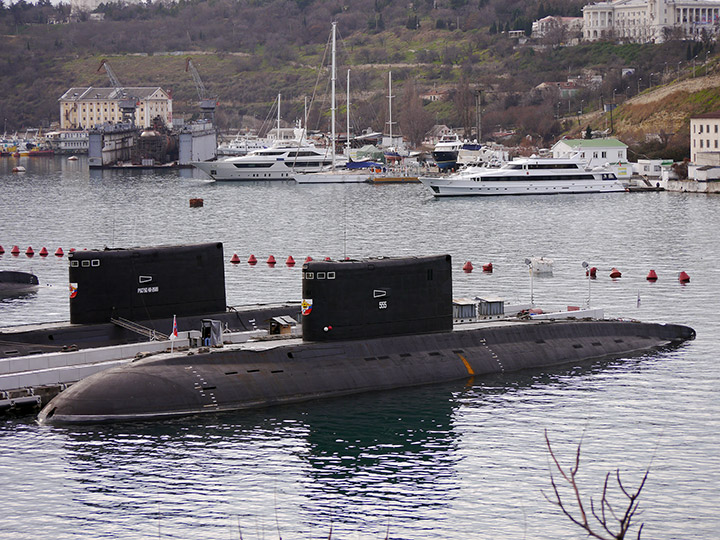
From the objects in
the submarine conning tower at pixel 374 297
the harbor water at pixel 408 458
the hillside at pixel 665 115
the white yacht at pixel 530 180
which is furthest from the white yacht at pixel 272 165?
the submarine conning tower at pixel 374 297

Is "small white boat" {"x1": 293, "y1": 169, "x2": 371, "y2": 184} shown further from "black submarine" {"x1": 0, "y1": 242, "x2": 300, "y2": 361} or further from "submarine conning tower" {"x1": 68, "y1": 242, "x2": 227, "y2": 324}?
"black submarine" {"x1": 0, "y1": 242, "x2": 300, "y2": 361}

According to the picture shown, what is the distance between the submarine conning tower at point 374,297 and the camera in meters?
38.9

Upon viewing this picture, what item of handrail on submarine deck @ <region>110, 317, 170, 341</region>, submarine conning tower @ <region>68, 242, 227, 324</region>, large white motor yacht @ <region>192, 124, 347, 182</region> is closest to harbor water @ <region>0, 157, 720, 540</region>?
handrail on submarine deck @ <region>110, 317, 170, 341</region>

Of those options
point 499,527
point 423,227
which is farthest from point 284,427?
point 423,227

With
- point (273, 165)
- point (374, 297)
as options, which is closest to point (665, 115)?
point (273, 165)

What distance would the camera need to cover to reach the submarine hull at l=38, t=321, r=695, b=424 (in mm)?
35594

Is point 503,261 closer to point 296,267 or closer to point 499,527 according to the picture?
point 296,267

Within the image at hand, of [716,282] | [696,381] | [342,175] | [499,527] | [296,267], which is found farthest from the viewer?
[342,175]

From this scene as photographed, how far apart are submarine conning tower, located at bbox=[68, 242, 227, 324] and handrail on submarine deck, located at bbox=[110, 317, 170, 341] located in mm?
213

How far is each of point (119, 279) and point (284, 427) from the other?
10.2 meters

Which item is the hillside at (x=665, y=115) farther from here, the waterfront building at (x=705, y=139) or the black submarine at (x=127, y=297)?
the black submarine at (x=127, y=297)

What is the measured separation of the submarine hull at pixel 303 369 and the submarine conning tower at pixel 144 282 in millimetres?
4938

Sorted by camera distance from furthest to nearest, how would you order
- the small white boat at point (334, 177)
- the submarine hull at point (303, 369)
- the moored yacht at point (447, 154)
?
1. the moored yacht at point (447, 154)
2. the small white boat at point (334, 177)
3. the submarine hull at point (303, 369)

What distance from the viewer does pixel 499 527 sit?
2780 centimetres
